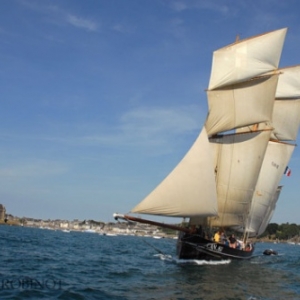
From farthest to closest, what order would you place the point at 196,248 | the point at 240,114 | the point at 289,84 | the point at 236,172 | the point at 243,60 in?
the point at 289,84 < the point at 243,60 < the point at 240,114 < the point at 236,172 < the point at 196,248

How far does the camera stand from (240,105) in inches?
1934

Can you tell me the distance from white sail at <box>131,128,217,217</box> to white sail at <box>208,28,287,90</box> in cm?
1179

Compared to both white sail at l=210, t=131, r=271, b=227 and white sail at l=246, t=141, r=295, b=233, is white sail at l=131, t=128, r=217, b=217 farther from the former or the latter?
white sail at l=246, t=141, r=295, b=233

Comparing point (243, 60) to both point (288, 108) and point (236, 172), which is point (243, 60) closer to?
point (236, 172)

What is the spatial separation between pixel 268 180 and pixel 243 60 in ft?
46.0

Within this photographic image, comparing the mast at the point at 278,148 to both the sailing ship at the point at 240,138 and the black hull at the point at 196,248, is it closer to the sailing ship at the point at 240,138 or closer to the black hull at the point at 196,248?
the sailing ship at the point at 240,138

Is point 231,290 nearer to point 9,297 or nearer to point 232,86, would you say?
point 9,297

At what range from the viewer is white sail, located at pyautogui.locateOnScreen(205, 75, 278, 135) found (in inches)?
1914

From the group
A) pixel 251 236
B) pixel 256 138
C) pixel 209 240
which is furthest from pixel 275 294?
pixel 251 236

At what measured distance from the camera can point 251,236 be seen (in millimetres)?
54406

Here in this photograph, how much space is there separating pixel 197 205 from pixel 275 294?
471 inches

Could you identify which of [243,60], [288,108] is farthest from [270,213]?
[243,60]

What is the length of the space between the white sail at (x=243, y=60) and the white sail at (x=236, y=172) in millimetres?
5840

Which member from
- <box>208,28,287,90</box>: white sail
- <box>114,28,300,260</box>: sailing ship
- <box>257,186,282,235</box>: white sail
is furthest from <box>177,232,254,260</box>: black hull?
<box>208,28,287,90</box>: white sail
